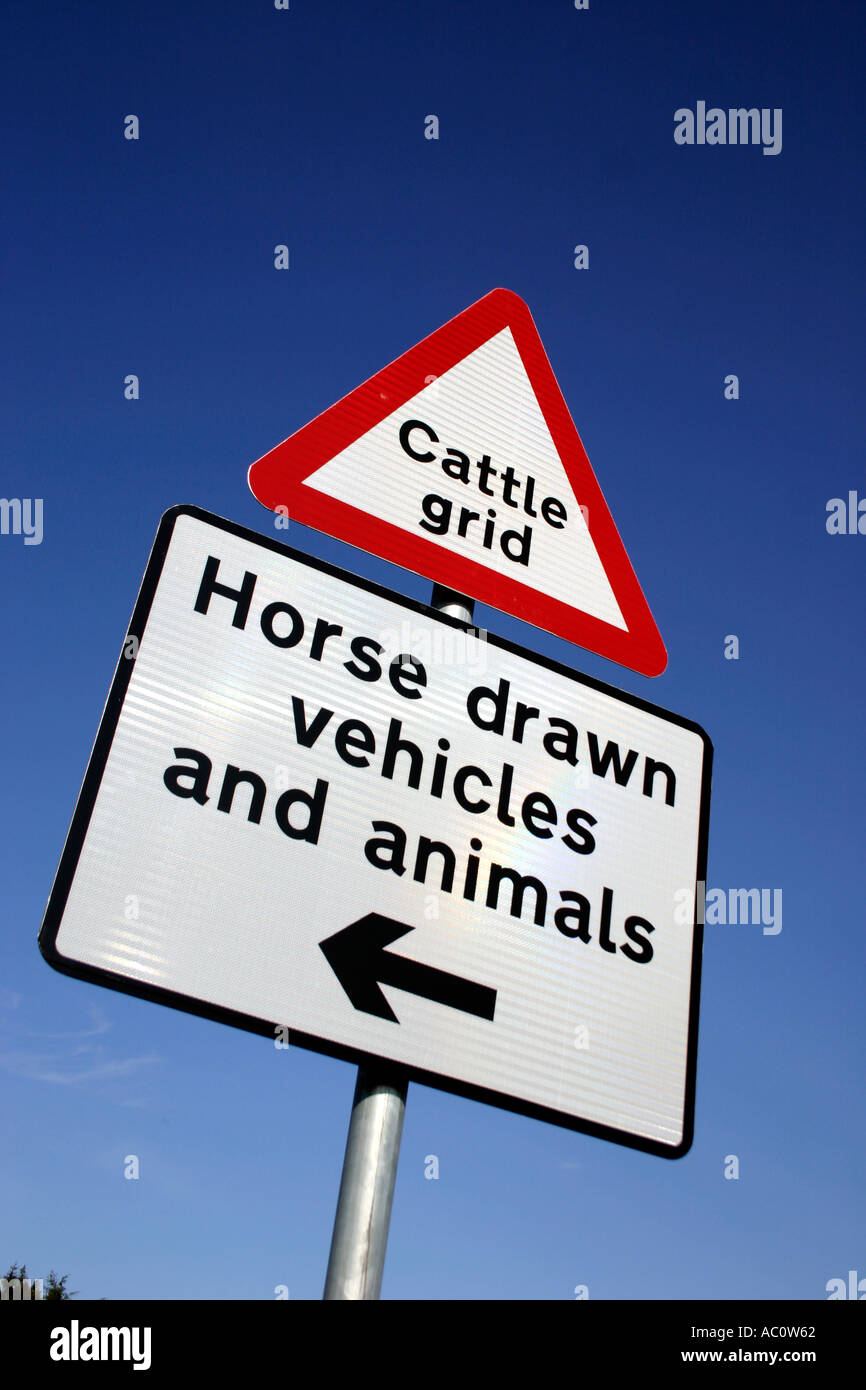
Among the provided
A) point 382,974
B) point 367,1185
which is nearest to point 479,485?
point 382,974

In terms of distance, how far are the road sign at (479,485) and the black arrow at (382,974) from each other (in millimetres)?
687

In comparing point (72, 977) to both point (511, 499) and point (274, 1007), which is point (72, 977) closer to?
point (274, 1007)

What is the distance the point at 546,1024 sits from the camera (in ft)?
4.27

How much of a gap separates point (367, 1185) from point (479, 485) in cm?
125

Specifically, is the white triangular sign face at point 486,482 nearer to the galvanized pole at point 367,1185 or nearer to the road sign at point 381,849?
the road sign at point 381,849

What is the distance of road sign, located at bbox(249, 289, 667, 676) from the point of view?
170 centimetres

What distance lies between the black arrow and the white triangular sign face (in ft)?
2.55

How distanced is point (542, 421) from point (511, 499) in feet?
0.96

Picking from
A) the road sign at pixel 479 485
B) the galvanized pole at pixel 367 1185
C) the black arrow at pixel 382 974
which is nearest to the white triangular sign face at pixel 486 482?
the road sign at pixel 479 485

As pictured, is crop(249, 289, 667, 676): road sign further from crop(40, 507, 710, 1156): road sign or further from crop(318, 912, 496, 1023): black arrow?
crop(318, 912, 496, 1023): black arrow

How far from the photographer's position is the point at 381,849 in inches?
51.3

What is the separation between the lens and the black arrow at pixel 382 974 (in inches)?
46.8

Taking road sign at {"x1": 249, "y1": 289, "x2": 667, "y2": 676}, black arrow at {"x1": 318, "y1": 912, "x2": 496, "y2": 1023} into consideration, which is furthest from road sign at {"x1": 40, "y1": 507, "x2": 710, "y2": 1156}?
road sign at {"x1": 249, "y1": 289, "x2": 667, "y2": 676}
